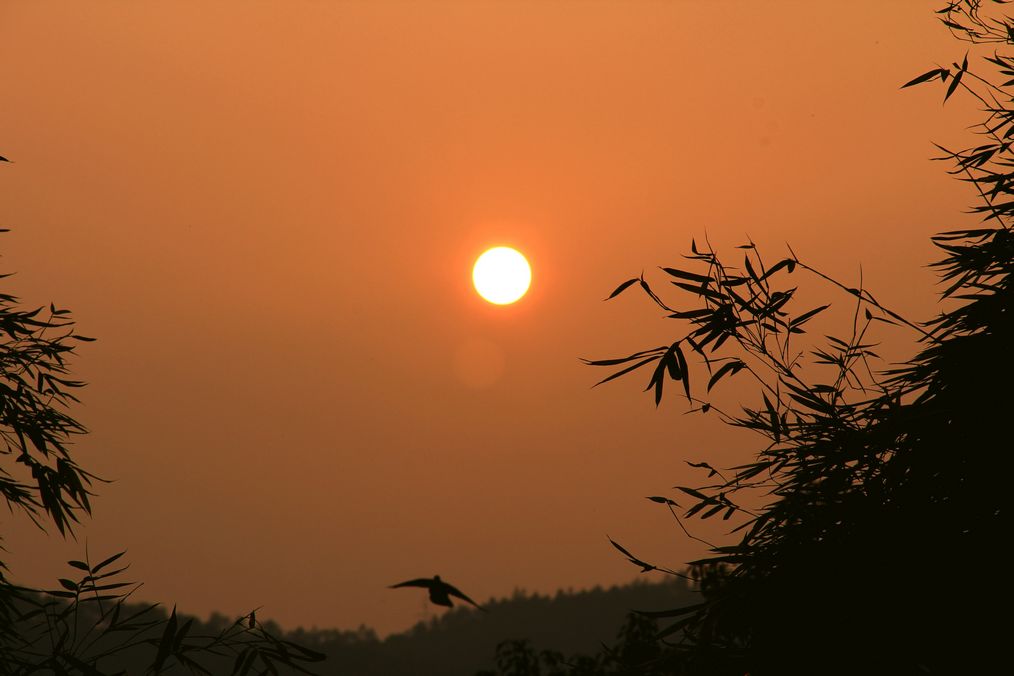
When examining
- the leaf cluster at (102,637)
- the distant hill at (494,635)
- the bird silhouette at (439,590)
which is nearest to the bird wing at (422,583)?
the bird silhouette at (439,590)

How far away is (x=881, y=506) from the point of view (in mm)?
4695

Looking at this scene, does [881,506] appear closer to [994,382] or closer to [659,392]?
[994,382]

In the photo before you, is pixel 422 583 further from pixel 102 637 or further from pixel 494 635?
pixel 494 635

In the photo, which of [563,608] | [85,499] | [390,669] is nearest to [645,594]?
[563,608]

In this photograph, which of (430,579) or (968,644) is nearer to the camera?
(430,579)

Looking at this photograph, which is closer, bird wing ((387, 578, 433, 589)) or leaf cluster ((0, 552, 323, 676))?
bird wing ((387, 578, 433, 589))

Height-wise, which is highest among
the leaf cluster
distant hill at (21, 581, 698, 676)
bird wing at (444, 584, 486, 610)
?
distant hill at (21, 581, 698, 676)

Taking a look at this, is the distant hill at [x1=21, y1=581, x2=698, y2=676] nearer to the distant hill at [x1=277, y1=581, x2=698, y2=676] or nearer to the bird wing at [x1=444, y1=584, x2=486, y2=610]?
the distant hill at [x1=277, y1=581, x2=698, y2=676]

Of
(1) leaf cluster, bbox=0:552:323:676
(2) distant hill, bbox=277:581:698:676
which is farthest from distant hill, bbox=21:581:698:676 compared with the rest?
(1) leaf cluster, bbox=0:552:323:676

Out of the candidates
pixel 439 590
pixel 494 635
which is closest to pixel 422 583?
pixel 439 590

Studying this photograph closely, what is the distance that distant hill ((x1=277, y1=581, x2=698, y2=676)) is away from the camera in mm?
63688

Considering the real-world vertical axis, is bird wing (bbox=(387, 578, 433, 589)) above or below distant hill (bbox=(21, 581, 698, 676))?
below

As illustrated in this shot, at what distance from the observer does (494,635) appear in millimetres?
81312

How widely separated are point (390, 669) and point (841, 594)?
60.4 meters
